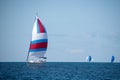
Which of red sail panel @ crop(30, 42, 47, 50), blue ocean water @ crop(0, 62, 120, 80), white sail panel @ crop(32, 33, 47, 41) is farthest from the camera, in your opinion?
white sail panel @ crop(32, 33, 47, 41)

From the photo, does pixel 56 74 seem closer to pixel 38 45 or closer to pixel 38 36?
pixel 38 45

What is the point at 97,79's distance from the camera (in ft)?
164

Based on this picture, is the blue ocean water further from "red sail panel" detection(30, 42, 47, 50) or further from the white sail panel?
the white sail panel

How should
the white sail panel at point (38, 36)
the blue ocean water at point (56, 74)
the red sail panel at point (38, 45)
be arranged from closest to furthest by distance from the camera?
the blue ocean water at point (56, 74), the red sail panel at point (38, 45), the white sail panel at point (38, 36)

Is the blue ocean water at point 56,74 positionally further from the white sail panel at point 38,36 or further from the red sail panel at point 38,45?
the white sail panel at point 38,36

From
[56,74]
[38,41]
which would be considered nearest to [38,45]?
[38,41]

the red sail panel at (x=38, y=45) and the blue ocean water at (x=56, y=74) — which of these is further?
the red sail panel at (x=38, y=45)

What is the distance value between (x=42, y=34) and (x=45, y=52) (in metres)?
5.48

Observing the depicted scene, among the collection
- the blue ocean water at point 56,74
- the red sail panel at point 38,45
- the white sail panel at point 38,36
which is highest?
the white sail panel at point 38,36

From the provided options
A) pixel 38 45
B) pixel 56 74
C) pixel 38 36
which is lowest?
pixel 56 74

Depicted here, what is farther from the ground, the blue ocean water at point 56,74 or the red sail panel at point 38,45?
the red sail panel at point 38,45

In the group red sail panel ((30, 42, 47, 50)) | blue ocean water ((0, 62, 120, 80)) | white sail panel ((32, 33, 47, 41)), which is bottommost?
blue ocean water ((0, 62, 120, 80))

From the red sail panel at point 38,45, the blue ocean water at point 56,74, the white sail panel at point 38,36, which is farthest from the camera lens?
the white sail panel at point 38,36

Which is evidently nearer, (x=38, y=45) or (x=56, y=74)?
(x=56, y=74)
